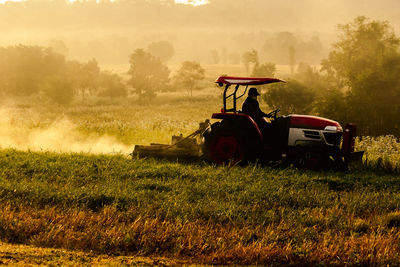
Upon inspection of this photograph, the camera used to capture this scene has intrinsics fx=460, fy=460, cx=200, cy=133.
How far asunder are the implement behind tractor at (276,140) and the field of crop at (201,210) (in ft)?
1.50

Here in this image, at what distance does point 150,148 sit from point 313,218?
5.65 meters

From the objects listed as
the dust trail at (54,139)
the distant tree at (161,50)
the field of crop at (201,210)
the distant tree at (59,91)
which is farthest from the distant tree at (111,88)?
the distant tree at (161,50)

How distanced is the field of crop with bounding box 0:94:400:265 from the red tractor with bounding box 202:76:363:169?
0.46m

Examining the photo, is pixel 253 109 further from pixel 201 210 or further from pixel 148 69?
pixel 148 69

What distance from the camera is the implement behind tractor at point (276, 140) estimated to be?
1072cm

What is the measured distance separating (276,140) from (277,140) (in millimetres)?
24

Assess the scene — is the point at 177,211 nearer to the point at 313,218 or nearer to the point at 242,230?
the point at 242,230

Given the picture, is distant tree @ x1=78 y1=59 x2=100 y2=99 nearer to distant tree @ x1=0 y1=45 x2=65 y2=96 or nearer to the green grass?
distant tree @ x1=0 y1=45 x2=65 y2=96

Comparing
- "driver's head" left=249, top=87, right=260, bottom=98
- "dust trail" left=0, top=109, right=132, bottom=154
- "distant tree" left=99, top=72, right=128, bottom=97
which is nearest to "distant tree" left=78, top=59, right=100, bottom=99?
"distant tree" left=99, top=72, right=128, bottom=97

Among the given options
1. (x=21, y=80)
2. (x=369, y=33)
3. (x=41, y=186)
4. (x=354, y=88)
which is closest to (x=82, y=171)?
(x=41, y=186)

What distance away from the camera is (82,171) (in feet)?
33.8

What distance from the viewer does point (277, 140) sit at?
10938mm

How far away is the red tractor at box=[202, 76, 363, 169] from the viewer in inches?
422

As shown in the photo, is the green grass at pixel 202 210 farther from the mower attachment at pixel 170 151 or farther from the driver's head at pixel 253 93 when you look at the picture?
the driver's head at pixel 253 93
